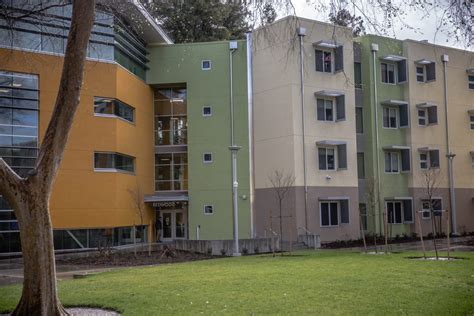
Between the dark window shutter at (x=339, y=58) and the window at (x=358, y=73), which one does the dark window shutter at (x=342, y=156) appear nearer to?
the dark window shutter at (x=339, y=58)

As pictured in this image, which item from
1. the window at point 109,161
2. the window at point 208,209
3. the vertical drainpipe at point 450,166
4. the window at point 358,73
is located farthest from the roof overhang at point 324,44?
the window at point 109,161

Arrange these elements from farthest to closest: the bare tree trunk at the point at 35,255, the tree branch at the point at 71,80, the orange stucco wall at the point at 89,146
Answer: the orange stucco wall at the point at 89,146 < the tree branch at the point at 71,80 < the bare tree trunk at the point at 35,255

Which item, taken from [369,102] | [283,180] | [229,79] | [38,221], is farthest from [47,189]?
[369,102]

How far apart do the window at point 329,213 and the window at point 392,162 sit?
18.8ft

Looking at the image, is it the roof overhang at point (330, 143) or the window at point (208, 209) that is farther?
the window at point (208, 209)

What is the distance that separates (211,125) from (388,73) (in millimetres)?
12762

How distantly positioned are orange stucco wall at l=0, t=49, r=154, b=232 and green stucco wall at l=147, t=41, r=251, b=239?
417 cm

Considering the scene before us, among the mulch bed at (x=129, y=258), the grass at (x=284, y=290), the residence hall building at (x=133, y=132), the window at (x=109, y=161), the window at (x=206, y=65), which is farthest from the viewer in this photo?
the window at (x=206, y=65)

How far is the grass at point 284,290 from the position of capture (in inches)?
418

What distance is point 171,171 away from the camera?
3722 cm

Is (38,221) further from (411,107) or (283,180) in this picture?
(411,107)

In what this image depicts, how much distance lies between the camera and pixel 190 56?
1443 inches

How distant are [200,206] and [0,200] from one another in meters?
12.4

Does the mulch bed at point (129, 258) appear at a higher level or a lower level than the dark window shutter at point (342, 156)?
lower
